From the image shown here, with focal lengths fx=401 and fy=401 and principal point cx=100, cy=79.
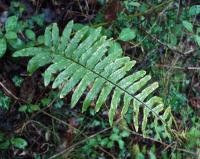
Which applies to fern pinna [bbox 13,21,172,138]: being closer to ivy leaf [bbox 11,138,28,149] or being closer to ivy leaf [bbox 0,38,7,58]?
ivy leaf [bbox 0,38,7,58]

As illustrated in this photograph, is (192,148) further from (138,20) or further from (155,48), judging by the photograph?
(138,20)

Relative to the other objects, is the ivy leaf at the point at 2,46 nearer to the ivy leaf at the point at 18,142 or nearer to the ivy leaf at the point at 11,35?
the ivy leaf at the point at 11,35

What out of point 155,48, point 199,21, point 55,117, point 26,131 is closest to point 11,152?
point 26,131

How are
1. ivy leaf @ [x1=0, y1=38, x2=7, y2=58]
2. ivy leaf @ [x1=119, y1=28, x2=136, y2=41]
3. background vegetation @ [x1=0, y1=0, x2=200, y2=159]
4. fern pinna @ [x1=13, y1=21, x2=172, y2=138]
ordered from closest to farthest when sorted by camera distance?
fern pinna @ [x1=13, y1=21, x2=172, y2=138], ivy leaf @ [x1=0, y1=38, x2=7, y2=58], ivy leaf @ [x1=119, y1=28, x2=136, y2=41], background vegetation @ [x1=0, y1=0, x2=200, y2=159]

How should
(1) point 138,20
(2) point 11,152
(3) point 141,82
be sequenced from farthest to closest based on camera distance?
(1) point 138,20, (2) point 11,152, (3) point 141,82

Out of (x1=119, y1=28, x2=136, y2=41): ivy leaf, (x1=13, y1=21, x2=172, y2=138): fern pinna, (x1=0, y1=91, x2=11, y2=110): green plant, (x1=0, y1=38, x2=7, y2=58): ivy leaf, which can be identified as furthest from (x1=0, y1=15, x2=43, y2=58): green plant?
(x1=119, y1=28, x2=136, y2=41): ivy leaf

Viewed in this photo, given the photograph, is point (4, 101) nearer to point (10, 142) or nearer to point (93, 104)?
point (10, 142)

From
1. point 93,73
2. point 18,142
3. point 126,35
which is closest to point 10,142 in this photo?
point 18,142

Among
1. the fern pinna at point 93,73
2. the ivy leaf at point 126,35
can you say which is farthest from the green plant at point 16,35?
the ivy leaf at point 126,35
